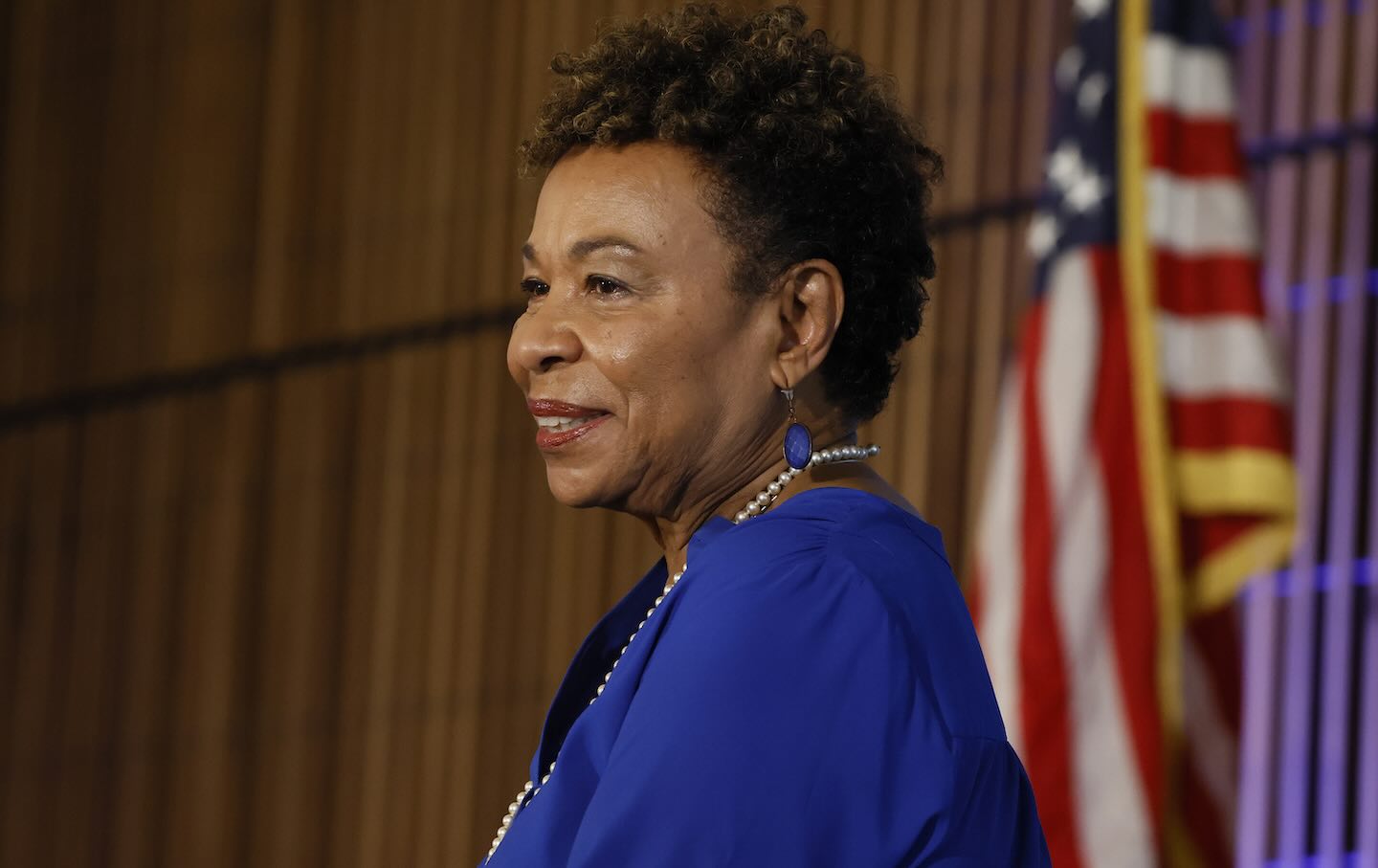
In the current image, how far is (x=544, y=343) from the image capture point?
1781 mm

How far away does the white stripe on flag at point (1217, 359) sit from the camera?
317 cm

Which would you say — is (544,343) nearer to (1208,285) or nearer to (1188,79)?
(1208,285)

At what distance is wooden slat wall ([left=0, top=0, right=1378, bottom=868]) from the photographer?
3.96 metres

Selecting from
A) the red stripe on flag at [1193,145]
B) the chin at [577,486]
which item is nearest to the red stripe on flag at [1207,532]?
the red stripe on flag at [1193,145]

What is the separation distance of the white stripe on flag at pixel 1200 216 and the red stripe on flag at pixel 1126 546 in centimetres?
10

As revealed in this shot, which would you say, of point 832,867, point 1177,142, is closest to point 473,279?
point 1177,142

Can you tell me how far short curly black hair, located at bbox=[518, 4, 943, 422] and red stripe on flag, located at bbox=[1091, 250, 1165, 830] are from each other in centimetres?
144

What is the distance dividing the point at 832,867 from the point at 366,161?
3854 mm

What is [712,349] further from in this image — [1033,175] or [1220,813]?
[1033,175]

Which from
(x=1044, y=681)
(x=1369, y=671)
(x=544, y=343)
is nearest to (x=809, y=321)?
(x=544, y=343)

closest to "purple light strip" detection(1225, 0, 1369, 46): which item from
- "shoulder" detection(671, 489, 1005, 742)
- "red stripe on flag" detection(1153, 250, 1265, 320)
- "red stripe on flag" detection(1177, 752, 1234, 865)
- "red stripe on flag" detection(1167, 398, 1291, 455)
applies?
"red stripe on flag" detection(1153, 250, 1265, 320)

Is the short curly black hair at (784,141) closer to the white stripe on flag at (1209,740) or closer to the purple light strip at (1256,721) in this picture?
the white stripe on flag at (1209,740)

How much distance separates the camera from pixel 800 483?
1.75 metres

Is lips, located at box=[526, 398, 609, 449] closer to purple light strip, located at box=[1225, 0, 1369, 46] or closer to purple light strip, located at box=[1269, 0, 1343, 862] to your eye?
purple light strip, located at box=[1269, 0, 1343, 862]
